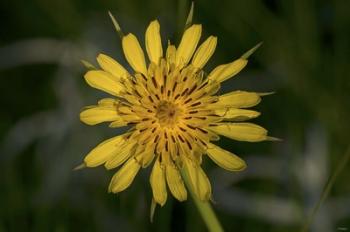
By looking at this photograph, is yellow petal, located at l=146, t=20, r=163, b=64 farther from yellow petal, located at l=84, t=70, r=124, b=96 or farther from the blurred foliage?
the blurred foliage

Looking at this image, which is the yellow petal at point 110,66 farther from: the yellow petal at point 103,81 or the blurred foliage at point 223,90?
the blurred foliage at point 223,90

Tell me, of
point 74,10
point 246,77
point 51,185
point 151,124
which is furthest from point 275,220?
point 74,10

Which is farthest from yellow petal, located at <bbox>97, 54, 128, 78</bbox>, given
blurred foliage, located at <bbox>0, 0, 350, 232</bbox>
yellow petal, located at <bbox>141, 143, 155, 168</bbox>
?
blurred foliage, located at <bbox>0, 0, 350, 232</bbox>

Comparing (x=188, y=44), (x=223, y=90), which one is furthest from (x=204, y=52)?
(x=223, y=90)

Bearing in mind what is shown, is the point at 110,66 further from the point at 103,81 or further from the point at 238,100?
the point at 238,100

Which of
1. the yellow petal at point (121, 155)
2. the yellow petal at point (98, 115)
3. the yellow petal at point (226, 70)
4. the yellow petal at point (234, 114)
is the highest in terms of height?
the yellow petal at point (98, 115)

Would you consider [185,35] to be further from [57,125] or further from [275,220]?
[57,125]

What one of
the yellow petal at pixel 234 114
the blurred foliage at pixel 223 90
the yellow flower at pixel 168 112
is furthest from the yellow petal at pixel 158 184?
the blurred foliage at pixel 223 90
